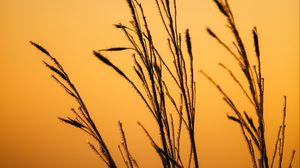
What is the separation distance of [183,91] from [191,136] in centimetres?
12

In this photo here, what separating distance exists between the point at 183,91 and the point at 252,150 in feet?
0.77

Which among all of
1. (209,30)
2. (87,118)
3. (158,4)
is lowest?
(87,118)

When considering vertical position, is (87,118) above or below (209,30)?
below

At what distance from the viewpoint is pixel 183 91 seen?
767mm

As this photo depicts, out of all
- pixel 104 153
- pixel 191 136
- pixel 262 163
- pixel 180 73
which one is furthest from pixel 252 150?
pixel 104 153

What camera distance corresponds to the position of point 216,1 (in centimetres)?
61

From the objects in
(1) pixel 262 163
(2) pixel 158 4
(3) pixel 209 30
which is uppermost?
(2) pixel 158 4

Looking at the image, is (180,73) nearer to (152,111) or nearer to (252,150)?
(152,111)

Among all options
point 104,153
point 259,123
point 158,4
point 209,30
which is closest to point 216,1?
point 209,30

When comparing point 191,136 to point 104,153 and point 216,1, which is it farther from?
point 216,1

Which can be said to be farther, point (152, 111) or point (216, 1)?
point (152, 111)

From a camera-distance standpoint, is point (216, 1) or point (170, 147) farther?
point (170, 147)

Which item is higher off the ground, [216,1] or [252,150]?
[216,1]

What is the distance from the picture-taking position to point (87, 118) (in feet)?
2.27
